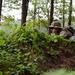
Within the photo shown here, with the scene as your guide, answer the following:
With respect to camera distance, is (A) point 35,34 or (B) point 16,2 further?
(B) point 16,2

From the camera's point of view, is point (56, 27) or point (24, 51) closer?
point (24, 51)

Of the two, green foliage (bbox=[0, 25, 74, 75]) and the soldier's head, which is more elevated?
the soldier's head

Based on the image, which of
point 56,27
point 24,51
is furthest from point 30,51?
point 56,27

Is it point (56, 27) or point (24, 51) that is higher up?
point (56, 27)

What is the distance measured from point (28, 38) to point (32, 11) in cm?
2308

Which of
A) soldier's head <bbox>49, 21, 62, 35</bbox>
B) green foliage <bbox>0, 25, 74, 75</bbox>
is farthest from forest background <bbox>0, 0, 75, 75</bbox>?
soldier's head <bbox>49, 21, 62, 35</bbox>

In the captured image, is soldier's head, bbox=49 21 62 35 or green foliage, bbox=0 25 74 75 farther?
soldier's head, bbox=49 21 62 35

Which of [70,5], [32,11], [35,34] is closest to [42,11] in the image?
[32,11]

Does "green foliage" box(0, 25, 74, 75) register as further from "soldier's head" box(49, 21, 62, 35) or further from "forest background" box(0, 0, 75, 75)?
"soldier's head" box(49, 21, 62, 35)

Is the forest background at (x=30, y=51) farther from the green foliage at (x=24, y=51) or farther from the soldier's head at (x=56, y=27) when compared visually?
the soldier's head at (x=56, y=27)

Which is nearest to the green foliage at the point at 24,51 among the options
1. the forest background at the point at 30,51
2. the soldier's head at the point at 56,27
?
the forest background at the point at 30,51

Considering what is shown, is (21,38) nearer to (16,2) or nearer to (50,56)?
(50,56)

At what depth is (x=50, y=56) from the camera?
4902 millimetres

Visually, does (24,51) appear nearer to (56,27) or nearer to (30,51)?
(30,51)
